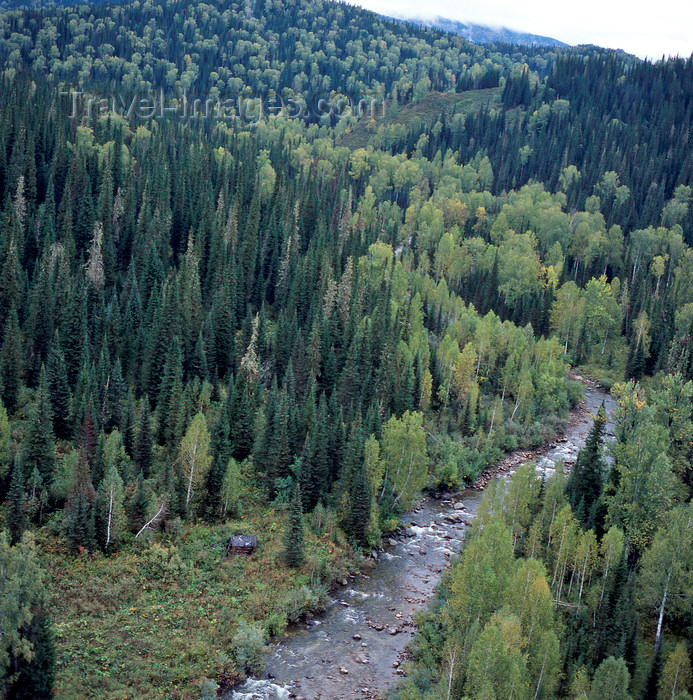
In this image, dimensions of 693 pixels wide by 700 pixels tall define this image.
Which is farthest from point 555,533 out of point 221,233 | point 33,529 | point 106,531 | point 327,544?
point 221,233

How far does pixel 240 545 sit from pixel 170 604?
996cm

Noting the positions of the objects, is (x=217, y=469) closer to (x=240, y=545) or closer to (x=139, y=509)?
(x=139, y=509)

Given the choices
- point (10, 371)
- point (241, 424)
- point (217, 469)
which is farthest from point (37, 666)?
point (10, 371)

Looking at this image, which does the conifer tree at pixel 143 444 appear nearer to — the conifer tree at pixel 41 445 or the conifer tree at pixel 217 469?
the conifer tree at pixel 217 469

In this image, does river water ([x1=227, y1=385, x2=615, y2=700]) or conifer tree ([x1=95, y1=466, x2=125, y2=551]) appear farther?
conifer tree ([x1=95, y1=466, x2=125, y2=551])

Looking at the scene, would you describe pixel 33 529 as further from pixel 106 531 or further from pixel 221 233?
pixel 221 233

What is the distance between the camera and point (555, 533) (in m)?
66.2

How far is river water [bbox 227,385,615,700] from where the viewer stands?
5512cm

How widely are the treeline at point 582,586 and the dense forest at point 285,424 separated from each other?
256 mm

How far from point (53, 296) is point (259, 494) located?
148ft

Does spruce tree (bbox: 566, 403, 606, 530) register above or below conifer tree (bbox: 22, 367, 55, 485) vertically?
above

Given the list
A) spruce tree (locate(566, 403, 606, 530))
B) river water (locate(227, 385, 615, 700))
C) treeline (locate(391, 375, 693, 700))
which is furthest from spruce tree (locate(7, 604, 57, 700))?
spruce tree (locate(566, 403, 606, 530))

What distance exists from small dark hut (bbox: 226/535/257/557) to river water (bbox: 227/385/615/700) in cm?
963

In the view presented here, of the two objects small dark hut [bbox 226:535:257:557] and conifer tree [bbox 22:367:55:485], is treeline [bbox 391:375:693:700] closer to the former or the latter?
small dark hut [bbox 226:535:257:557]
